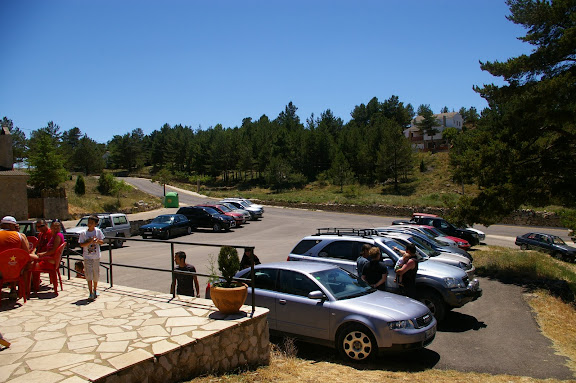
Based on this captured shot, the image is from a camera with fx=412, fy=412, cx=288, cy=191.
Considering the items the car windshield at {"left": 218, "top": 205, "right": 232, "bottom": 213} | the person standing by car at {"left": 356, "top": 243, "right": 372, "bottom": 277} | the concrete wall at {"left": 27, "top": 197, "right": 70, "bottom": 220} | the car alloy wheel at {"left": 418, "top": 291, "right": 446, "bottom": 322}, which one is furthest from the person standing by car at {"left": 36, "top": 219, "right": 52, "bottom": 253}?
the concrete wall at {"left": 27, "top": 197, "right": 70, "bottom": 220}

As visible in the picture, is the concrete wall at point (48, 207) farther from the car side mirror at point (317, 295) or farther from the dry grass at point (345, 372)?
the car side mirror at point (317, 295)

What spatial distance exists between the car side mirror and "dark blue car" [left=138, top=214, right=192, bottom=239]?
19.4 meters

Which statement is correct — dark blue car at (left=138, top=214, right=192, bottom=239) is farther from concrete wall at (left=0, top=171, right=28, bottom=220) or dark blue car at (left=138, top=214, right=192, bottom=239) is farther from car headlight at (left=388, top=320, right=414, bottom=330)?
car headlight at (left=388, top=320, right=414, bottom=330)

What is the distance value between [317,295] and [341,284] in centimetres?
78

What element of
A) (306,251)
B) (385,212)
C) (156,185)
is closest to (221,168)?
→ (156,185)

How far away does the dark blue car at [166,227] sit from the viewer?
24438 millimetres

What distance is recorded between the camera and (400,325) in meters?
6.23

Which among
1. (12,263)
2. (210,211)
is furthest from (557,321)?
(210,211)

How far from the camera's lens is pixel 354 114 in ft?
429

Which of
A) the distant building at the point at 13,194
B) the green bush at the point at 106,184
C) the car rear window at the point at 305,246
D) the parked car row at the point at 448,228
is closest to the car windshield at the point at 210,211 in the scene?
the parked car row at the point at 448,228

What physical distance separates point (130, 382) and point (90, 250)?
12.9 ft

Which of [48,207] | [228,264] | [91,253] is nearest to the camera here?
[228,264]

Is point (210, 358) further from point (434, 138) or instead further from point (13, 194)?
point (434, 138)

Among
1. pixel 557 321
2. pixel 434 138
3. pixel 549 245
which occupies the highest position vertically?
pixel 434 138
